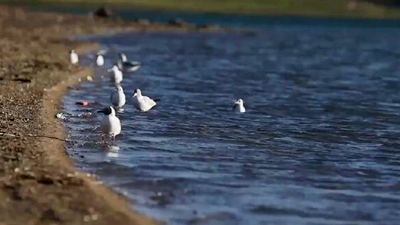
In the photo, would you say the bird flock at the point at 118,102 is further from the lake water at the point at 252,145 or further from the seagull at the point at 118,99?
the lake water at the point at 252,145

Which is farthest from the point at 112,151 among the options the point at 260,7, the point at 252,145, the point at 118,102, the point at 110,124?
the point at 260,7

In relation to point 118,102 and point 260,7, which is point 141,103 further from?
point 260,7

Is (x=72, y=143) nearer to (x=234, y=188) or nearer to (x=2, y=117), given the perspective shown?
(x=2, y=117)

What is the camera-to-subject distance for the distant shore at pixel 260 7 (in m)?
90.8

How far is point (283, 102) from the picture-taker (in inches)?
998

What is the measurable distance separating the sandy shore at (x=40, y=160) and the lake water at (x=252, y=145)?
0.41 m

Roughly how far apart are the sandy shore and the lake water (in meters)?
0.41

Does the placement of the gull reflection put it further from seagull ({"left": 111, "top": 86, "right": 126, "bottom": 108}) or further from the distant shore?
the distant shore

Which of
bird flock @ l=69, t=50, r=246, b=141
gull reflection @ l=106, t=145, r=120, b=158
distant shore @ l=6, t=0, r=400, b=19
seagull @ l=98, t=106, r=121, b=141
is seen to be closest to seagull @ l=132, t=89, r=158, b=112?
bird flock @ l=69, t=50, r=246, b=141

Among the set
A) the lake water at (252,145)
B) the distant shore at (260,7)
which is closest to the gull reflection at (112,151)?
the lake water at (252,145)

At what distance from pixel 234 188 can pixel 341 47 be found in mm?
41376

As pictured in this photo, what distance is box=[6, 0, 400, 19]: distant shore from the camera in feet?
298

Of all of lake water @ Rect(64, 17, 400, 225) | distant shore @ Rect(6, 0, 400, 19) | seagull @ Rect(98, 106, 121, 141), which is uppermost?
seagull @ Rect(98, 106, 121, 141)

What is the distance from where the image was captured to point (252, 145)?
17.5 m
